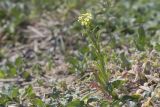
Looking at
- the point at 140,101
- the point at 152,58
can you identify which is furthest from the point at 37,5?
the point at 140,101

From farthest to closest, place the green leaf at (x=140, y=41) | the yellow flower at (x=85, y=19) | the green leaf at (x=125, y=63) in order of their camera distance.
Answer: the green leaf at (x=140, y=41), the green leaf at (x=125, y=63), the yellow flower at (x=85, y=19)

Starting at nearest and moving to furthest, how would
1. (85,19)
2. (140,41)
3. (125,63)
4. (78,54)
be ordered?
(85,19) < (125,63) < (140,41) < (78,54)

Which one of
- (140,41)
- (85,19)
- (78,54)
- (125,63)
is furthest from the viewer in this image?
(78,54)

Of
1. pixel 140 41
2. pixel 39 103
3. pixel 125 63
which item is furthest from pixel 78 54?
pixel 39 103

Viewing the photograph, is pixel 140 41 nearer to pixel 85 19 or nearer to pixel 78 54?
pixel 78 54

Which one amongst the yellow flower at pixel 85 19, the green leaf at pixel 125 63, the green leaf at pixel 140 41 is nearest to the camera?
the yellow flower at pixel 85 19

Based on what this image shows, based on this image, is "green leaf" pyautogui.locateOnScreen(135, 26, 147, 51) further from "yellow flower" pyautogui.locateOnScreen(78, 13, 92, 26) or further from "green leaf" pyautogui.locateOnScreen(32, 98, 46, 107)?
"green leaf" pyautogui.locateOnScreen(32, 98, 46, 107)

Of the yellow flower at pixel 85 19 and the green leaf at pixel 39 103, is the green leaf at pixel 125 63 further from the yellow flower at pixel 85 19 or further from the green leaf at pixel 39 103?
the green leaf at pixel 39 103

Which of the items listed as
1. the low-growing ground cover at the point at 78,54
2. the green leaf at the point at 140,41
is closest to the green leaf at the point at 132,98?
the low-growing ground cover at the point at 78,54

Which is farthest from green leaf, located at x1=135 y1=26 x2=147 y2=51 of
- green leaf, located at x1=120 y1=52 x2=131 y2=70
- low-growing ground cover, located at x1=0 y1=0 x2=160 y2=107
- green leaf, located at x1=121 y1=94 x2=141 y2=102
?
green leaf, located at x1=121 y1=94 x2=141 y2=102

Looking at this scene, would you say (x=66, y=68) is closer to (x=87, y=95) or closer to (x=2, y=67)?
(x=2, y=67)

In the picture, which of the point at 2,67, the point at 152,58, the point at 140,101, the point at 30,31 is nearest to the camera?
the point at 140,101
